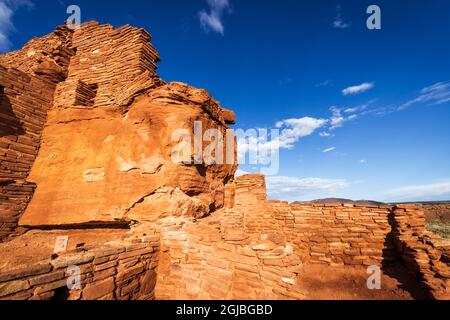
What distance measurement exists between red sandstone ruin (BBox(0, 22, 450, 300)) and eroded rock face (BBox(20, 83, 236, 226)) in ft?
0.12

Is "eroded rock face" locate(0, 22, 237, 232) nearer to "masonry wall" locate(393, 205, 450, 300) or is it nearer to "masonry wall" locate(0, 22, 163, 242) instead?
"masonry wall" locate(0, 22, 163, 242)

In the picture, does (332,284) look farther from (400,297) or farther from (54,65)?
(54,65)

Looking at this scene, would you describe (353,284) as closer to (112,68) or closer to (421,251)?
(421,251)

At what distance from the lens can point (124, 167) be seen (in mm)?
6781

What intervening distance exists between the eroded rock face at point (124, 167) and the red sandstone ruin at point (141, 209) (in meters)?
0.04

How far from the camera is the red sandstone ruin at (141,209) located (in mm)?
4477

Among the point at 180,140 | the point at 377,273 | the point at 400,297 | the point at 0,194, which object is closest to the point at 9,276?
the point at 180,140

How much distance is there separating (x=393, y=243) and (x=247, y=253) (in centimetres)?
499

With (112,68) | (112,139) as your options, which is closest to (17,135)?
(112,139)

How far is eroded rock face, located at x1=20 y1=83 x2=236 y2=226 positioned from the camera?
6.38 metres

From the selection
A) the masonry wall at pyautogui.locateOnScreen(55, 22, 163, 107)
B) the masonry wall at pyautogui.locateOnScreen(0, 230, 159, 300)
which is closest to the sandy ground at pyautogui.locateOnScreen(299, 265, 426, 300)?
the masonry wall at pyautogui.locateOnScreen(0, 230, 159, 300)

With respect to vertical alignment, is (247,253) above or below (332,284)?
above

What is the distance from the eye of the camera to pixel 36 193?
296 inches

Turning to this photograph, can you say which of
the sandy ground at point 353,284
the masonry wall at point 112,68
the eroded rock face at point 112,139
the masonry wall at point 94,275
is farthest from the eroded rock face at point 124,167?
the sandy ground at point 353,284
